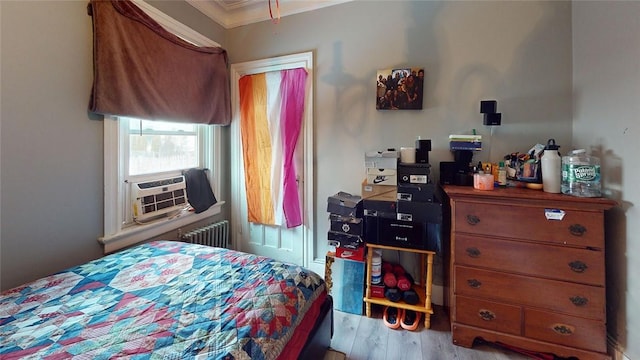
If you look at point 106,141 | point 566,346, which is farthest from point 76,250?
point 566,346

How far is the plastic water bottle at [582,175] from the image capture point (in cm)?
146

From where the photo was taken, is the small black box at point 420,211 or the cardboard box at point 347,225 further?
the cardboard box at point 347,225

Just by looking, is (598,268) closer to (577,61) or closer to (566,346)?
(566,346)

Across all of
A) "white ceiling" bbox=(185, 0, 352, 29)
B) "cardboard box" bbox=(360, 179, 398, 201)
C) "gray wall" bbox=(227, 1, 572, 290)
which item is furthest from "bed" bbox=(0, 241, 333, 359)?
"white ceiling" bbox=(185, 0, 352, 29)

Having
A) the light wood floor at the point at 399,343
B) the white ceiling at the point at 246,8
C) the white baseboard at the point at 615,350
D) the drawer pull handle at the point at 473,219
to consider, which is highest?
the white ceiling at the point at 246,8

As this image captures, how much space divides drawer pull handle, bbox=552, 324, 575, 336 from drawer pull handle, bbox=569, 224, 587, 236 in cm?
53

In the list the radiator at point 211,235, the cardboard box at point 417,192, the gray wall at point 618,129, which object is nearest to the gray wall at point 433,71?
the gray wall at point 618,129

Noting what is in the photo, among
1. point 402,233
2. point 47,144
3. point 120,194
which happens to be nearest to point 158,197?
point 120,194

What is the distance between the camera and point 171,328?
968 millimetres

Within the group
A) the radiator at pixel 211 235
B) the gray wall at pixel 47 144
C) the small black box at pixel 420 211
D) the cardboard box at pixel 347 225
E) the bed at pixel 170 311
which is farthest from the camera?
the radiator at pixel 211 235

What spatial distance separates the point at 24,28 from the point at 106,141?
0.66m

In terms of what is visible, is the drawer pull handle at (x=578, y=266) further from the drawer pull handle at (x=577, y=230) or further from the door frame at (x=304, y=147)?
the door frame at (x=304, y=147)

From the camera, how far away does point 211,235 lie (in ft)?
8.12

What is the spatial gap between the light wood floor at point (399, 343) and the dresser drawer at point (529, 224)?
2.48 feet
